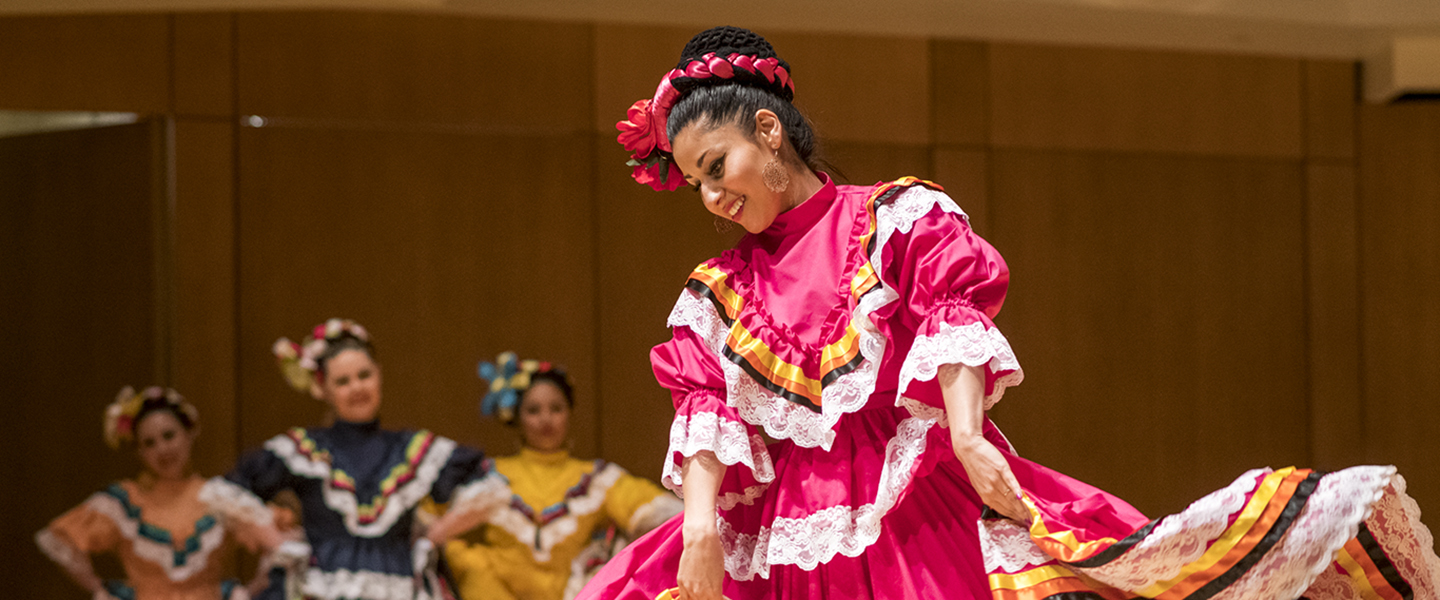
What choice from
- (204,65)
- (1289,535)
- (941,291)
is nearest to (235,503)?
(204,65)

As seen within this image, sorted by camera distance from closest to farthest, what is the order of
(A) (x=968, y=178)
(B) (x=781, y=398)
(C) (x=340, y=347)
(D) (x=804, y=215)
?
(B) (x=781, y=398) < (D) (x=804, y=215) < (C) (x=340, y=347) < (A) (x=968, y=178)

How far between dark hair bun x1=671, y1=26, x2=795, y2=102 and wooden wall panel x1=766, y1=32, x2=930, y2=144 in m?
4.09

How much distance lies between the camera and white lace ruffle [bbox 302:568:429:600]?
4.08 m

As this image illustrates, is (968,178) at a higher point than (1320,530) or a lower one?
higher

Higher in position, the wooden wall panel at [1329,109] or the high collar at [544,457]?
the wooden wall panel at [1329,109]

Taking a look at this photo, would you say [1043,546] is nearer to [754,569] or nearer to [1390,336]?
[754,569]

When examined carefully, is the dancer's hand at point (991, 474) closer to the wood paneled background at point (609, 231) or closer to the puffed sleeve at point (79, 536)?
the puffed sleeve at point (79, 536)

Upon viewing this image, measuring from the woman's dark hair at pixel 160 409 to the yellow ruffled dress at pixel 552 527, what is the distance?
0.99 m

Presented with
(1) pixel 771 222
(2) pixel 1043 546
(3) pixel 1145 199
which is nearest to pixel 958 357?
(2) pixel 1043 546

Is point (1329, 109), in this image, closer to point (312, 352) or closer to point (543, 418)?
point (543, 418)

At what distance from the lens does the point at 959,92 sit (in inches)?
251

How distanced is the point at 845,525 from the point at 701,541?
0.18 meters

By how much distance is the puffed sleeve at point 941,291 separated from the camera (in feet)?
5.65

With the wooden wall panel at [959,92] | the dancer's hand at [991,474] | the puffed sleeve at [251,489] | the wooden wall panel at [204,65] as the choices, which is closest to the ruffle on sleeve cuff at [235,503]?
the puffed sleeve at [251,489]
